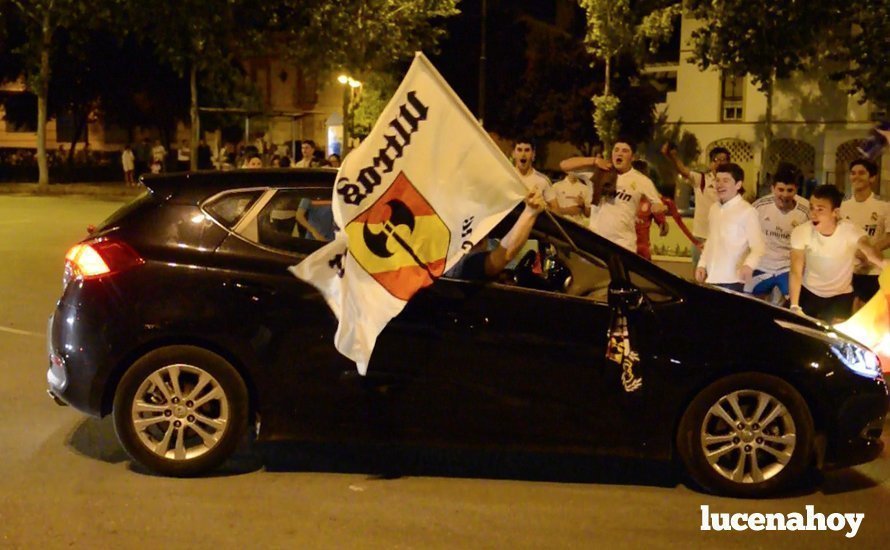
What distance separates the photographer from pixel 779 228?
846 cm

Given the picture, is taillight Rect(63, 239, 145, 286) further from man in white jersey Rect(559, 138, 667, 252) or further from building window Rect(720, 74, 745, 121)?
building window Rect(720, 74, 745, 121)

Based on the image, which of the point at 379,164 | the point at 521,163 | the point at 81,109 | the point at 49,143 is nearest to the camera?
the point at 379,164

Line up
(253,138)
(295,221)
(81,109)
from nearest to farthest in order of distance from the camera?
(295,221)
(253,138)
(81,109)

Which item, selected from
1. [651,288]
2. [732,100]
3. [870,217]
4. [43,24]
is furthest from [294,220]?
[732,100]

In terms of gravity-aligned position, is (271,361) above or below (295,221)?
below

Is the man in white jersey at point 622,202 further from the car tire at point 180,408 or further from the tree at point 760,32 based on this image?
the tree at point 760,32

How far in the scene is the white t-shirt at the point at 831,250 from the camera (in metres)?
7.62

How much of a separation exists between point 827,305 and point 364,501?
3.96 m

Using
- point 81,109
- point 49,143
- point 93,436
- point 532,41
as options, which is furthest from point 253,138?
point 93,436

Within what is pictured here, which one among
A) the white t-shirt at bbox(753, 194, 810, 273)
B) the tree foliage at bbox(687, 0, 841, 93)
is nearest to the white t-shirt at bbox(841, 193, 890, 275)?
the white t-shirt at bbox(753, 194, 810, 273)

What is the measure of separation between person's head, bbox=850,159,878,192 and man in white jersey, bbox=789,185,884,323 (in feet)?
2.28

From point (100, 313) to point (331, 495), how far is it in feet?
4.89

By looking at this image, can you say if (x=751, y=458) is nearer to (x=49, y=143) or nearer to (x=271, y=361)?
(x=271, y=361)

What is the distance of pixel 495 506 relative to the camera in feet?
17.7
